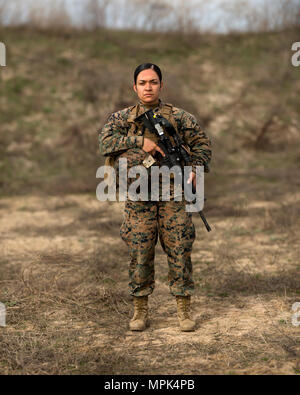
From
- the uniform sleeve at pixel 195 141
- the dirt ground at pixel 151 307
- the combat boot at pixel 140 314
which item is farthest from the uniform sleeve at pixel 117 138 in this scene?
the dirt ground at pixel 151 307

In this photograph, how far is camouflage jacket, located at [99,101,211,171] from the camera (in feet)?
10.8

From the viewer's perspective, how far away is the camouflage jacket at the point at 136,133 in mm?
3301

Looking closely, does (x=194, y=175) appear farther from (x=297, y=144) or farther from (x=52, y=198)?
(x=297, y=144)

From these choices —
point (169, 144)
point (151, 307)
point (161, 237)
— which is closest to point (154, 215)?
point (161, 237)

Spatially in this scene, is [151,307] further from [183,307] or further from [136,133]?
[136,133]

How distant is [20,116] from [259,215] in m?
9.28

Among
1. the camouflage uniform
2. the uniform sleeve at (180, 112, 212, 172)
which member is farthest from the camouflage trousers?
the uniform sleeve at (180, 112, 212, 172)

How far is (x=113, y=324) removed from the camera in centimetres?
365

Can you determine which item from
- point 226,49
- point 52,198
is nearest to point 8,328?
point 52,198

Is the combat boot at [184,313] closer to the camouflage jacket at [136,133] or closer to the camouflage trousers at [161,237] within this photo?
the camouflage trousers at [161,237]

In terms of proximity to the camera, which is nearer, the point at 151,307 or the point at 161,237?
the point at 161,237

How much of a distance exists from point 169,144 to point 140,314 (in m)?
1.24

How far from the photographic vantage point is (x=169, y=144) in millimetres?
3295

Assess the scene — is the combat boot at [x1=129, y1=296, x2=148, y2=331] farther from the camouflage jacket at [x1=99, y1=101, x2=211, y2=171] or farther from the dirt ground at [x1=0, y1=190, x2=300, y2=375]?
the camouflage jacket at [x1=99, y1=101, x2=211, y2=171]
